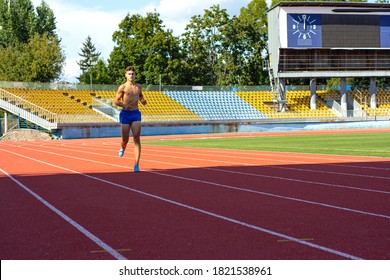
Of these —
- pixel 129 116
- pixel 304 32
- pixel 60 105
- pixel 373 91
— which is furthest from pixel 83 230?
pixel 373 91

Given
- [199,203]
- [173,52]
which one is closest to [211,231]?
[199,203]

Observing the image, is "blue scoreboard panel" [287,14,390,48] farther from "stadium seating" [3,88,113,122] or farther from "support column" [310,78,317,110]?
"stadium seating" [3,88,113,122]

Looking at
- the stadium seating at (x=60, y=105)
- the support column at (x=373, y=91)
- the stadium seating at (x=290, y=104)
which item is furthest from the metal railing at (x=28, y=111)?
the support column at (x=373, y=91)

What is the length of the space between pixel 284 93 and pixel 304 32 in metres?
5.64

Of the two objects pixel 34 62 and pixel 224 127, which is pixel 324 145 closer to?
pixel 224 127

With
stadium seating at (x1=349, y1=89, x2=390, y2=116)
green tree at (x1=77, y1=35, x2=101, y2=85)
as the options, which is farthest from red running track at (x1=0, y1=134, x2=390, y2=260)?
green tree at (x1=77, y1=35, x2=101, y2=85)

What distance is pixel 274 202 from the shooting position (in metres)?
7.86

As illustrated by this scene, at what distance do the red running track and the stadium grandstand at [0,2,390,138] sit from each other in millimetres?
33121

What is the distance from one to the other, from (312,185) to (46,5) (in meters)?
76.3

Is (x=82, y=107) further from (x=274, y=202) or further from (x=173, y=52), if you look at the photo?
(x=274, y=202)

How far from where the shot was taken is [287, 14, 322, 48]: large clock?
49.6 meters

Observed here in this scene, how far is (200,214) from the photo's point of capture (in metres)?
6.97

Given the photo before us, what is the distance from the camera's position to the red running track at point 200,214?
16.6 feet

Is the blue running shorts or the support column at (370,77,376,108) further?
the support column at (370,77,376,108)
